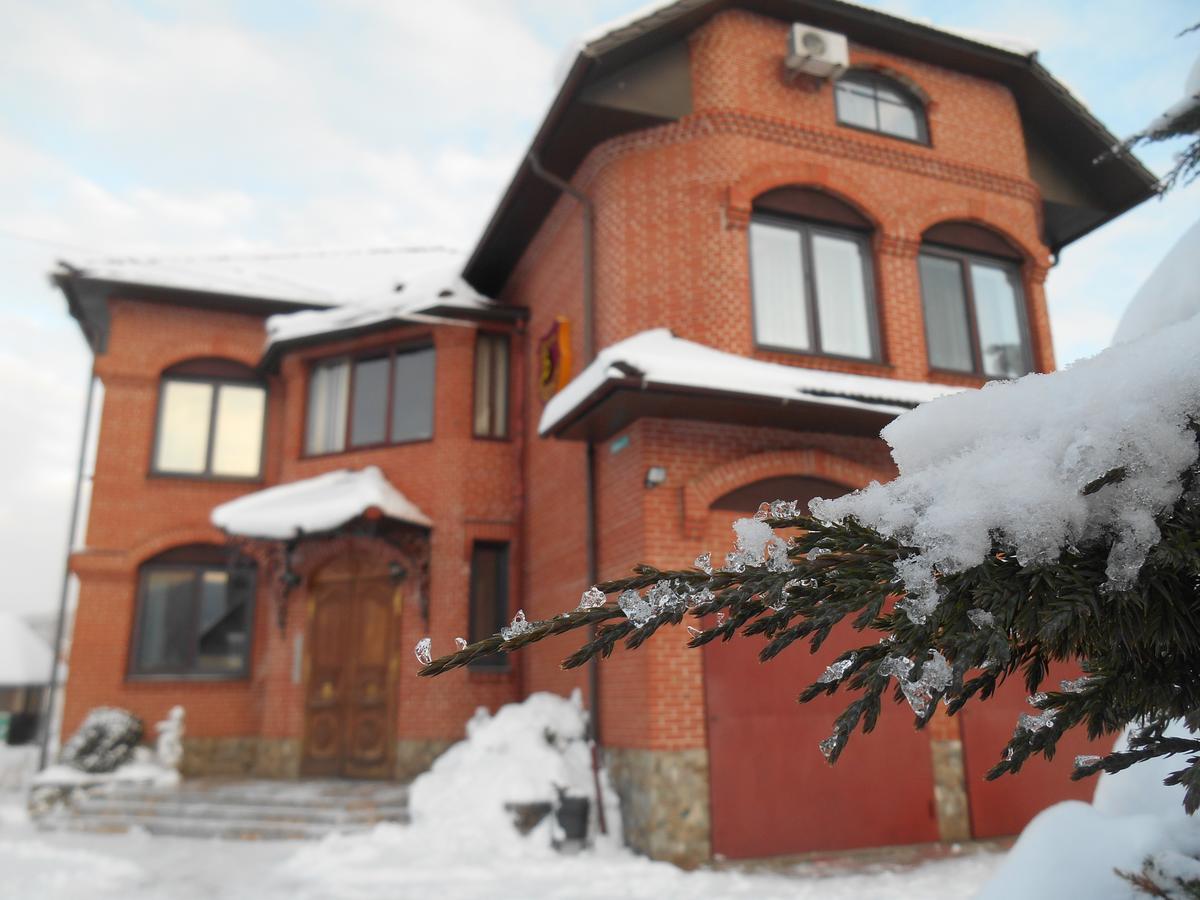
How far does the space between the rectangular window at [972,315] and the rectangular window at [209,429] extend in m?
10.4

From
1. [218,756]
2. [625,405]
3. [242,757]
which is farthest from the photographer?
[242,757]

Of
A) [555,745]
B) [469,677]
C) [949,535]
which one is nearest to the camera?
[949,535]

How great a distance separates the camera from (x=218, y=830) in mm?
9820

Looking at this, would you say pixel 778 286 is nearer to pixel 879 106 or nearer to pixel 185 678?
pixel 879 106

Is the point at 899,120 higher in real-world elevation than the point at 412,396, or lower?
higher

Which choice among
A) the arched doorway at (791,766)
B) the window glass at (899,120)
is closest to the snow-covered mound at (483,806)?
the arched doorway at (791,766)

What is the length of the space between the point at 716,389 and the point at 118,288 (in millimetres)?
10659

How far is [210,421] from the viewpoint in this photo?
14430mm

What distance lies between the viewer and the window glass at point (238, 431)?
14383mm

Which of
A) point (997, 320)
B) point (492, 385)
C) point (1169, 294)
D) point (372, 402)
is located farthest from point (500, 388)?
point (1169, 294)

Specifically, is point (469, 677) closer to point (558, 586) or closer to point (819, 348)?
point (558, 586)

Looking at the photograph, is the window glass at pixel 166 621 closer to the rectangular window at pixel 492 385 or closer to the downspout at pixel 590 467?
the rectangular window at pixel 492 385

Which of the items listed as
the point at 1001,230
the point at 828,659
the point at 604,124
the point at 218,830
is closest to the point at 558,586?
the point at 828,659

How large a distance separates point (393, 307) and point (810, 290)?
6.32m
